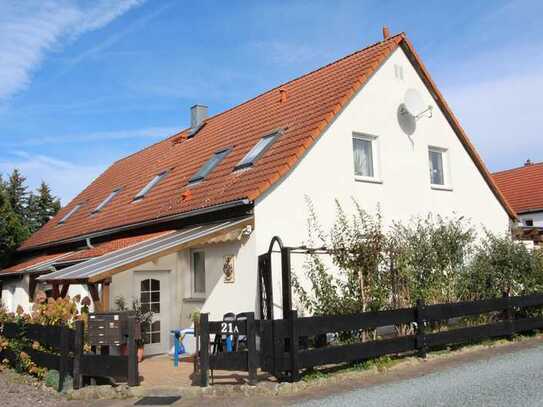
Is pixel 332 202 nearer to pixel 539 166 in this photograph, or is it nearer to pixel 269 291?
pixel 269 291

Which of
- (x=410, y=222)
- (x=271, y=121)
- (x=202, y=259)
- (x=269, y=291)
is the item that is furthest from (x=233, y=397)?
(x=271, y=121)

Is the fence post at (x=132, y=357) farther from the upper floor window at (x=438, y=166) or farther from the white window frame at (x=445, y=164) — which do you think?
the white window frame at (x=445, y=164)

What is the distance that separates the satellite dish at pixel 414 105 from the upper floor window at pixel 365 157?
120 cm

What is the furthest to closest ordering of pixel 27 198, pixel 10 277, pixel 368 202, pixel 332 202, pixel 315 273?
pixel 27 198, pixel 10 277, pixel 368 202, pixel 332 202, pixel 315 273

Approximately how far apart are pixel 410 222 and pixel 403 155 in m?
1.76

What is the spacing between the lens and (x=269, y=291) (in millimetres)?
10797

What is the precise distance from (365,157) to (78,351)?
8.25 m

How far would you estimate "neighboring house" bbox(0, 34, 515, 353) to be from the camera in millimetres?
11516

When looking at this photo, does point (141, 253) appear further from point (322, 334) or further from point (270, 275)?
point (322, 334)

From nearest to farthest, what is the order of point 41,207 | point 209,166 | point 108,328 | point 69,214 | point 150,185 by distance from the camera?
Result: point 108,328 < point 209,166 < point 150,185 < point 69,214 < point 41,207

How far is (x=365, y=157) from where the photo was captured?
1401 cm

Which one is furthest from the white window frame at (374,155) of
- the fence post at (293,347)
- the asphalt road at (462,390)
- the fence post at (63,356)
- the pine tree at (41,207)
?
the pine tree at (41,207)

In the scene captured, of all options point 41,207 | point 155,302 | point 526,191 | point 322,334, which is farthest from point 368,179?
point 41,207

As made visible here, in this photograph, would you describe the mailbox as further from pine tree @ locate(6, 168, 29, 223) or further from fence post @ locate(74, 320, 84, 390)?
pine tree @ locate(6, 168, 29, 223)
